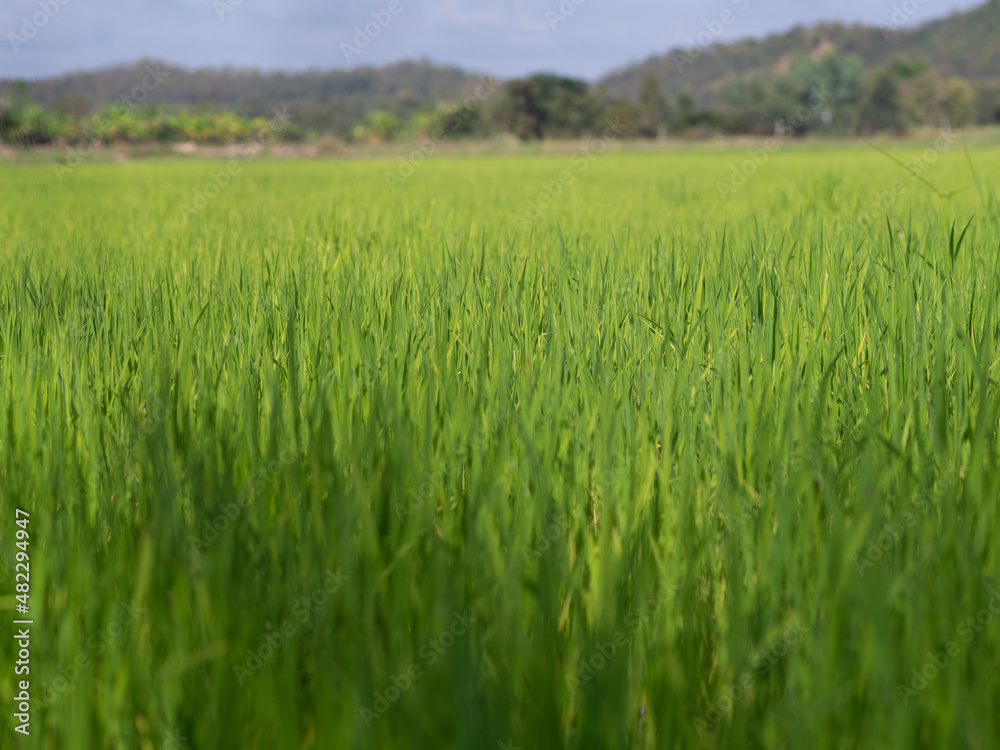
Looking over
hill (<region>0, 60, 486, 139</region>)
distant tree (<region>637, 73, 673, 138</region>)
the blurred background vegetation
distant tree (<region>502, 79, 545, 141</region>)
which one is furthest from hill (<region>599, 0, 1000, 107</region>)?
distant tree (<region>502, 79, 545, 141</region>)

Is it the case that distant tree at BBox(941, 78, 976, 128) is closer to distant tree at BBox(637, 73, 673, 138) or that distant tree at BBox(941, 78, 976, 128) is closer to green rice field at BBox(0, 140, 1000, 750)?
distant tree at BBox(637, 73, 673, 138)

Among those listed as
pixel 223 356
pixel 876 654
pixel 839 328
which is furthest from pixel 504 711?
pixel 839 328

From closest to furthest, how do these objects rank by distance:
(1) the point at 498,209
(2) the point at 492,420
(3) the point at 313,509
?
1. (3) the point at 313,509
2. (2) the point at 492,420
3. (1) the point at 498,209

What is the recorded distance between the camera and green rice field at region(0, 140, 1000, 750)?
2.68ft

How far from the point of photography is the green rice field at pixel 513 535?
32.2 inches

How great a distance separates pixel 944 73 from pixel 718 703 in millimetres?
148522

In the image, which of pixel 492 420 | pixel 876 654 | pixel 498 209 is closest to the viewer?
pixel 876 654

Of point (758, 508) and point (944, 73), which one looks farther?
point (944, 73)

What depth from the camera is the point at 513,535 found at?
3.58 feet

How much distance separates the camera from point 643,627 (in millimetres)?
940

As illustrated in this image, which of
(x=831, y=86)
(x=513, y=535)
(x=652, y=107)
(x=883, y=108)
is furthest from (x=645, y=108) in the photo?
(x=513, y=535)

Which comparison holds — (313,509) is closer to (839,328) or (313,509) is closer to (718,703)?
(718,703)

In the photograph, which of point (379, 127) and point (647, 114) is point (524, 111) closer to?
point (647, 114)

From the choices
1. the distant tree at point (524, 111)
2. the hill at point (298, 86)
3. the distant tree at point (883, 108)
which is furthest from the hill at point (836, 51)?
the distant tree at point (524, 111)
